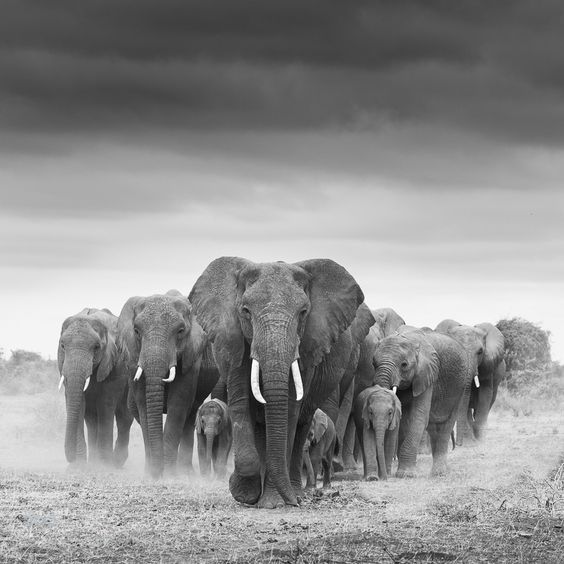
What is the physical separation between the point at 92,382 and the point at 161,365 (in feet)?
13.6

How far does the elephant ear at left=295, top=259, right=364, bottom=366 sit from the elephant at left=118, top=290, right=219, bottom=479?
436 centimetres

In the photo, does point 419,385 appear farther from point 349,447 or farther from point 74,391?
point 74,391

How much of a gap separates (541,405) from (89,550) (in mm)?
35557

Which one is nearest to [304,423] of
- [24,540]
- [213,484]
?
[213,484]

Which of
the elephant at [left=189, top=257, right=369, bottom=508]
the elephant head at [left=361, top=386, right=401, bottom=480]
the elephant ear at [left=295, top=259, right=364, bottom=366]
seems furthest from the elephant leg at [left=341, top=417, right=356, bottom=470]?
the elephant ear at [left=295, top=259, right=364, bottom=366]

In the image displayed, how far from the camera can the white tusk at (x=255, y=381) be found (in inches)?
528

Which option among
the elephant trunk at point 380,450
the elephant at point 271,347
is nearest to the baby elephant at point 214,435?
the elephant trunk at point 380,450

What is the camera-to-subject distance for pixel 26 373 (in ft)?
172

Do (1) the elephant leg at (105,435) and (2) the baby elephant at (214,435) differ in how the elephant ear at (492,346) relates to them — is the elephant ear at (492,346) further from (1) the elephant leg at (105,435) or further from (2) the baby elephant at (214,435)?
(2) the baby elephant at (214,435)

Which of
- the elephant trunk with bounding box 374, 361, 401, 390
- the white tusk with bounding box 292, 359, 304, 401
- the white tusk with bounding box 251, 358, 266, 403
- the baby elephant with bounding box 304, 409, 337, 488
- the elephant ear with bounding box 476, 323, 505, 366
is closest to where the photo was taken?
the white tusk with bounding box 251, 358, 266, 403

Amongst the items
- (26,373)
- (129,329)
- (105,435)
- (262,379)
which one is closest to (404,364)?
(129,329)

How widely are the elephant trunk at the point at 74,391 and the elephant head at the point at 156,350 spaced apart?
4.47 feet

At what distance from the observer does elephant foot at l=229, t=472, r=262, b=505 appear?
562 inches

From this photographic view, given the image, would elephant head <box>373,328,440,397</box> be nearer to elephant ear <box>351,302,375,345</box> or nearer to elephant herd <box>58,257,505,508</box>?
elephant herd <box>58,257,505,508</box>
